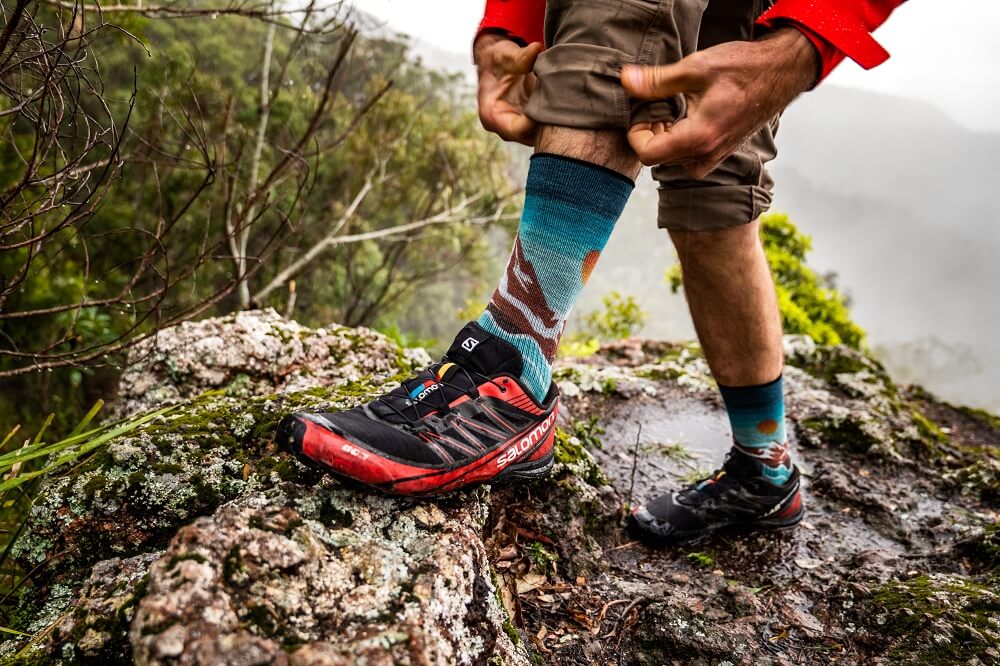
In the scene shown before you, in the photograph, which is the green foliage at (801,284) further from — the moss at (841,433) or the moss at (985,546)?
the moss at (985,546)

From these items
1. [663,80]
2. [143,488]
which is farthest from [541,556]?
[663,80]

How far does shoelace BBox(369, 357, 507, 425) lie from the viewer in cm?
129

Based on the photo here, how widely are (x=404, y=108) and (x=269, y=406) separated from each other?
399 inches

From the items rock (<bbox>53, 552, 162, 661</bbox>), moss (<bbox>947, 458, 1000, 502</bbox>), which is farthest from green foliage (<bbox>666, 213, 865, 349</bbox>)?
rock (<bbox>53, 552, 162, 661</bbox>)

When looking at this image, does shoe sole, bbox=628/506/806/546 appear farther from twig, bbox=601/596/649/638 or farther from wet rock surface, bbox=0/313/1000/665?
twig, bbox=601/596/649/638

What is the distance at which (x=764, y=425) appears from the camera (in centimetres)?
195

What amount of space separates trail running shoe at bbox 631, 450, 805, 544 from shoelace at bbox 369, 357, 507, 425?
2.86ft

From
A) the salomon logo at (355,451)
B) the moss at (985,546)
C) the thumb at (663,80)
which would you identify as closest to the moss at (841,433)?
the moss at (985,546)

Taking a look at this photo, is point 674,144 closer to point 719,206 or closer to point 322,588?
point 719,206

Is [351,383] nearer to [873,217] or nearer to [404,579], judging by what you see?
[404,579]

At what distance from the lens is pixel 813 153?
184250mm

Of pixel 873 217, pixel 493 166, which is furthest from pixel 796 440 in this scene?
pixel 873 217

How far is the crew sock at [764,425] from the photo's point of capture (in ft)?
6.36

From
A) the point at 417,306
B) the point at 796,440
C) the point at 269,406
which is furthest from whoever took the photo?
the point at 417,306
